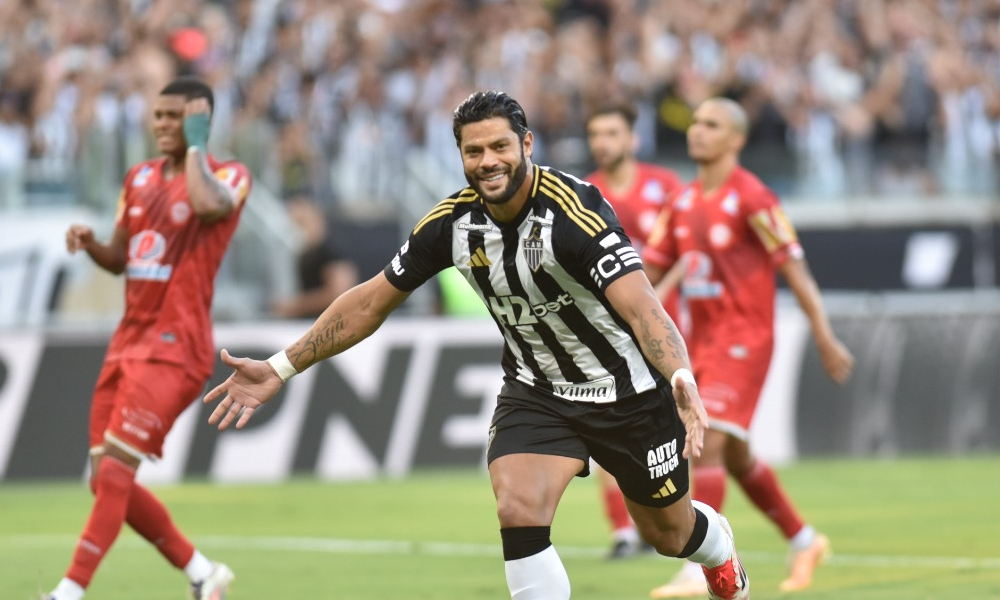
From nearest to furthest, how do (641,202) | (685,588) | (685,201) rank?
(685,588)
(685,201)
(641,202)

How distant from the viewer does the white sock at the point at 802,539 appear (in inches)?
364

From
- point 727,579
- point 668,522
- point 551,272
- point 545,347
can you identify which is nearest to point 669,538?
point 668,522

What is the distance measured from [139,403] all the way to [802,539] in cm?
378

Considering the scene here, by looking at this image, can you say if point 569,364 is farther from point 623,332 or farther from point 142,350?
point 142,350

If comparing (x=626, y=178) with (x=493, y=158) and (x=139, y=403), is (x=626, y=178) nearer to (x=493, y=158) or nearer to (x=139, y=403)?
(x=139, y=403)

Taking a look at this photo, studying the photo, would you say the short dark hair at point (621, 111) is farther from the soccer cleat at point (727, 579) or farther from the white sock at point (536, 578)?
the white sock at point (536, 578)

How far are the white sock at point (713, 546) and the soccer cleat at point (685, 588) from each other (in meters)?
1.60

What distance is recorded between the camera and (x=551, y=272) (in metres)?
6.51

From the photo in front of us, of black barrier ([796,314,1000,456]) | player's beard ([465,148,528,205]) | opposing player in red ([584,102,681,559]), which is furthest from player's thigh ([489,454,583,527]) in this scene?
black barrier ([796,314,1000,456])

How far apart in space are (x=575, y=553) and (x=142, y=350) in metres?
3.51

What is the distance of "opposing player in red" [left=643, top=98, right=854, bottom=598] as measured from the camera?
9219 mm

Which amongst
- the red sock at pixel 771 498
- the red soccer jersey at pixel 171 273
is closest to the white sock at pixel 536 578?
the red soccer jersey at pixel 171 273

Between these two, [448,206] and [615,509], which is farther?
[615,509]

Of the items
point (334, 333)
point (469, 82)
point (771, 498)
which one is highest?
point (469, 82)
